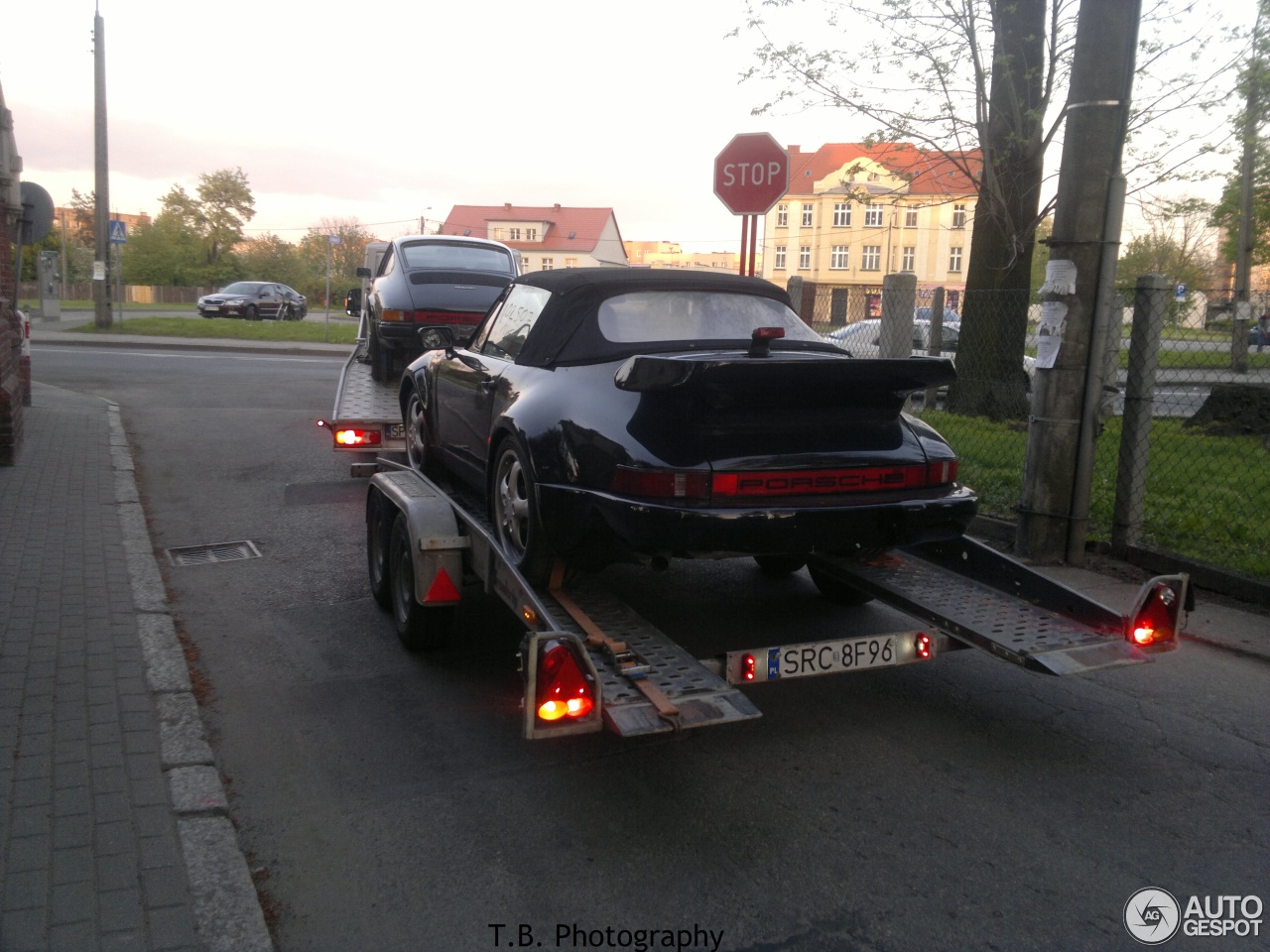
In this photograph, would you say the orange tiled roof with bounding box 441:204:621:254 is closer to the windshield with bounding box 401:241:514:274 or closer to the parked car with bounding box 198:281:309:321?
the parked car with bounding box 198:281:309:321

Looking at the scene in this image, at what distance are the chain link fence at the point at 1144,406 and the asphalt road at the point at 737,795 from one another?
202 centimetres

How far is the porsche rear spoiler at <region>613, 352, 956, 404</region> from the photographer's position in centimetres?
402

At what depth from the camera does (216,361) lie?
72.1 ft

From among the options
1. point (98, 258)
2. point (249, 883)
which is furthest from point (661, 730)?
point (98, 258)

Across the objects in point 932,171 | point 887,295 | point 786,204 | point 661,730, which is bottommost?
point 661,730

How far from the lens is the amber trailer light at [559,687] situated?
3490 millimetres

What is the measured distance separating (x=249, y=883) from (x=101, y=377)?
17.0 meters

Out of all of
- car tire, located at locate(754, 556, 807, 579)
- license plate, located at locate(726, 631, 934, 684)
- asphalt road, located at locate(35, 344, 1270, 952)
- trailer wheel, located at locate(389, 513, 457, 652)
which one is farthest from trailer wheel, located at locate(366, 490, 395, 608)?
license plate, located at locate(726, 631, 934, 684)

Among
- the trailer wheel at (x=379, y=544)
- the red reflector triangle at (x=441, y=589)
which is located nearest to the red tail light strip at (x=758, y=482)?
the red reflector triangle at (x=441, y=589)

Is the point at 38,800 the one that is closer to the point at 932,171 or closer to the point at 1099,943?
the point at 1099,943

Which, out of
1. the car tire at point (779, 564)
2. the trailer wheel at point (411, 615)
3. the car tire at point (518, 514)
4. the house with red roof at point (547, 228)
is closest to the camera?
the car tire at point (518, 514)

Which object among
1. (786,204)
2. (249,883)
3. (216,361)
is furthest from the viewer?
(786,204)
